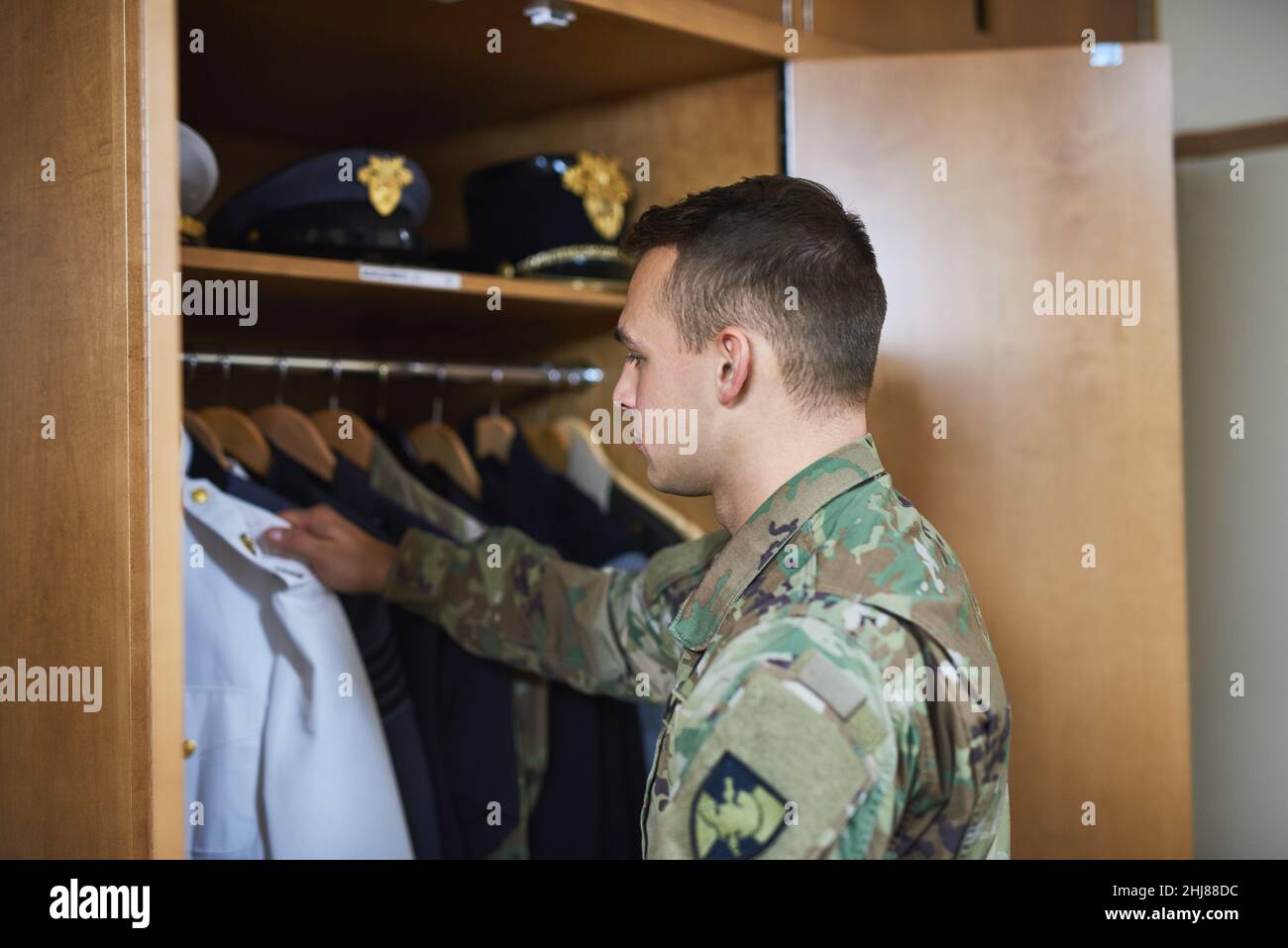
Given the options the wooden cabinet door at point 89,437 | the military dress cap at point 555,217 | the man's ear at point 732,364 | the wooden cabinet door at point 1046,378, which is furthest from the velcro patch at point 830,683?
the military dress cap at point 555,217

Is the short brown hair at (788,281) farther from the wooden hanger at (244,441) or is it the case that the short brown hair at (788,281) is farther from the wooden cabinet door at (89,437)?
the wooden hanger at (244,441)

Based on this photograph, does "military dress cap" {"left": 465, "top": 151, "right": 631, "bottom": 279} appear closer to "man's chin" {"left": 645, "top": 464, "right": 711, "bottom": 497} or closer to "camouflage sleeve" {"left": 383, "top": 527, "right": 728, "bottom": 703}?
"camouflage sleeve" {"left": 383, "top": 527, "right": 728, "bottom": 703}

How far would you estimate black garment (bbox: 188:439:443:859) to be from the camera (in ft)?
4.93

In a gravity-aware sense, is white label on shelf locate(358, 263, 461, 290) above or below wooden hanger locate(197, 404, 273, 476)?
above

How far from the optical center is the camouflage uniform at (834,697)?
2.75 ft

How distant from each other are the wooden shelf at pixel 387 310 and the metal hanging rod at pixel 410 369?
0.22ft

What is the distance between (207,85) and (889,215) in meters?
0.95

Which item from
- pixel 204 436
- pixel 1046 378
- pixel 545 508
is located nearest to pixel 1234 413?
pixel 1046 378

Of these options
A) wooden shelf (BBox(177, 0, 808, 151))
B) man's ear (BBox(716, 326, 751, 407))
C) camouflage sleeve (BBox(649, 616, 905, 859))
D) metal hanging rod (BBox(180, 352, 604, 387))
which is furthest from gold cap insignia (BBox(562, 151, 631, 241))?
camouflage sleeve (BBox(649, 616, 905, 859))

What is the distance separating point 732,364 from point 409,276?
578 mm

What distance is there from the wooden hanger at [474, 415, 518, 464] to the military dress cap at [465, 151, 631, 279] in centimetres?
21

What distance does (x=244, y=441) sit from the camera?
1.63m

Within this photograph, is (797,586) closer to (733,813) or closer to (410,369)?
(733,813)
